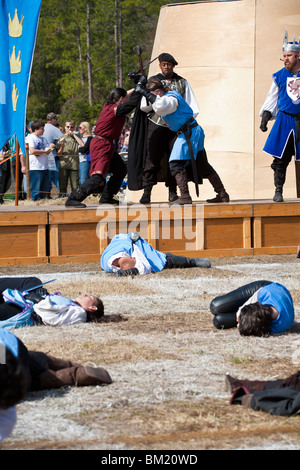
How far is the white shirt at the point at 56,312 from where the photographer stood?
16.5 ft

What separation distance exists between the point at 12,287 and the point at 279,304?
5.78ft

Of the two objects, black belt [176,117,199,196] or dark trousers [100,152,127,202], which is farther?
dark trousers [100,152,127,202]

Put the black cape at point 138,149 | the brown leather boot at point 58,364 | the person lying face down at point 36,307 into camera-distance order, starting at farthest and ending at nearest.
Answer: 1. the black cape at point 138,149
2. the person lying face down at point 36,307
3. the brown leather boot at point 58,364

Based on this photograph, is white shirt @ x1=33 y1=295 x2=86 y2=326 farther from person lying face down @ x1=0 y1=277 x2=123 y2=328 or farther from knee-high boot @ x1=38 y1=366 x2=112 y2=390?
knee-high boot @ x1=38 y1=366 x2=112 y2=390

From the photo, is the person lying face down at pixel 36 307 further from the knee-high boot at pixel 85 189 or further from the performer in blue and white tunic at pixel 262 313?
the knee-high boot at pixel 85 189

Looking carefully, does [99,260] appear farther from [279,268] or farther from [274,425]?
[274,425]

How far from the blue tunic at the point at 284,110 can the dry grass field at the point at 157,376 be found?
2500mm

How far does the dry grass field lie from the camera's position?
3068 mm

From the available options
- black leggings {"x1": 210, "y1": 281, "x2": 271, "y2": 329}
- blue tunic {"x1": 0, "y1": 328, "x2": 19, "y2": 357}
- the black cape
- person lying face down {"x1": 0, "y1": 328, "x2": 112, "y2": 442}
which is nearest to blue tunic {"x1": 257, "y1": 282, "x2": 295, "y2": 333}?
black leggings {"x1": 210, "y1": 281, "x2": 271, "y2": 329}

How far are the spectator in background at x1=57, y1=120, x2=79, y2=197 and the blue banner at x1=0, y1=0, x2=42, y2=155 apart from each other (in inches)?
196

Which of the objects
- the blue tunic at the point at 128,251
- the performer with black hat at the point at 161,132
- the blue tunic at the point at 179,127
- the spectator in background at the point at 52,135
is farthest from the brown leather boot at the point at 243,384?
the spectator in background at the point at 52,135

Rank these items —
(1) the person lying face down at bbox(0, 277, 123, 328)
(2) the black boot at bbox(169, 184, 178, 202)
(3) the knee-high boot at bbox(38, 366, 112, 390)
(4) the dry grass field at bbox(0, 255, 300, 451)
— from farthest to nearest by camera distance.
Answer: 1. (2) the black boot at bbox(169, 184, 178, 202)
2. (1) the person lying face down at bbox(0, 277, 123, 328)
3. (3) the knee-high boot at bbox(38, 366, 112, 390)
4. (4) the dry grass field at bbox(0, 255, 300, 451)

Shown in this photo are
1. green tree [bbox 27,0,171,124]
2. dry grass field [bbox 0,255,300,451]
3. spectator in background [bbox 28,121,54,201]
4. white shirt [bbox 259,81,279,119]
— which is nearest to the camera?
dry grass field [bbox 0,255,300,451]

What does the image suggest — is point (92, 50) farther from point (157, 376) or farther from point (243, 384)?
point (243, 384)
